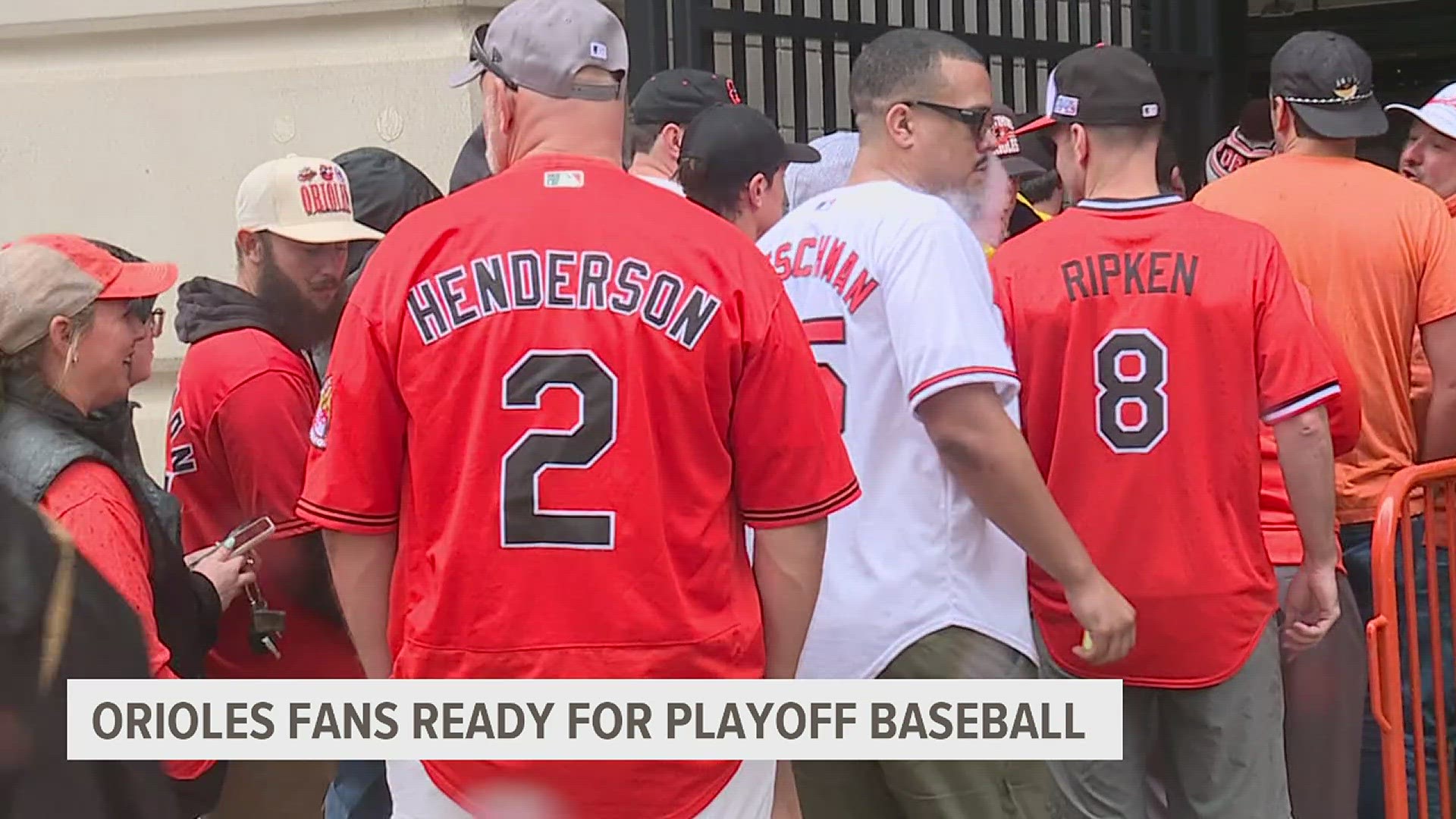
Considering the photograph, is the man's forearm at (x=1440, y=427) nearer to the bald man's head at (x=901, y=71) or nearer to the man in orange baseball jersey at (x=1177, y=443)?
the man in orange baseball jersey at (x=1177, y=443)

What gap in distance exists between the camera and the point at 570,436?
290 cm

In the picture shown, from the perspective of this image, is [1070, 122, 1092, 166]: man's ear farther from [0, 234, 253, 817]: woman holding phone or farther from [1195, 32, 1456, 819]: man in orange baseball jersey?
[0, 234, 253, 817]: woman holding phone

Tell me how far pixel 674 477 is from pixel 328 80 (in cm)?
333

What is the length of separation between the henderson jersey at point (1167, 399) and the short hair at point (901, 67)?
1.57 feet

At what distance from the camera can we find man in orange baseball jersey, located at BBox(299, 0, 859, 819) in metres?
2.90

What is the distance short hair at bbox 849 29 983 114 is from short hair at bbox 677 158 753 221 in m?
0.65

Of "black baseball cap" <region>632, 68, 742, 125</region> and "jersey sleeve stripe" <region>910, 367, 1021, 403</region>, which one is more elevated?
"black baseball cap" <region>632, 68, 742, 125</region>

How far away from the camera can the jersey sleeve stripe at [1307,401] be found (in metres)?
4.08

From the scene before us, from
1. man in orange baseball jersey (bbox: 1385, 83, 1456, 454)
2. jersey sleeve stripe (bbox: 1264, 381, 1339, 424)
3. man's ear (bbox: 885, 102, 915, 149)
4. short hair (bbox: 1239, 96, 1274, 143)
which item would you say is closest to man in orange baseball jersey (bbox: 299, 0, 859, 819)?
man's ear (bbox: 885, 102, 915, 149)

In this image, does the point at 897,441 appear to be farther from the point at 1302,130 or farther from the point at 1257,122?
the point at 1257,122

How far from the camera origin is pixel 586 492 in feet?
9.53

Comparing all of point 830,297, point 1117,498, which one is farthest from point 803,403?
point 1117,498

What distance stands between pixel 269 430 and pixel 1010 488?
154 centimetres

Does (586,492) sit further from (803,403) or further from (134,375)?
(134,375)
